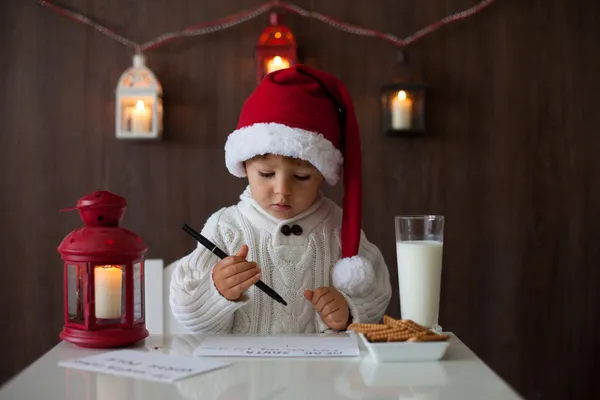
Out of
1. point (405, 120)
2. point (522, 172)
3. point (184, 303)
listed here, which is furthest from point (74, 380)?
point (522, 172)

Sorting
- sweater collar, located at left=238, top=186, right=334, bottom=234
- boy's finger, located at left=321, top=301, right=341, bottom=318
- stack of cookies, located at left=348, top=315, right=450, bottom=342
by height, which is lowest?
boy's finger, located at left=321, top=301, right=341, bottom=318

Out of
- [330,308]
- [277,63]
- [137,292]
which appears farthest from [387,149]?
[137,292]

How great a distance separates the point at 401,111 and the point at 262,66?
519 millimetres

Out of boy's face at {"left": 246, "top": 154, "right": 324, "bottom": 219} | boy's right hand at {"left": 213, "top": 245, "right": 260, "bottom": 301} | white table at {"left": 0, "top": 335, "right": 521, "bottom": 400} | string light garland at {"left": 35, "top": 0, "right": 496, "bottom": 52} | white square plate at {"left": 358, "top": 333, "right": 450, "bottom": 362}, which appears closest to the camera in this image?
white table at {"left": 0, "top": 335, "right": 521, "bottom": 400}

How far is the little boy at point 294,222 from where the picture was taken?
A: 1.49 m

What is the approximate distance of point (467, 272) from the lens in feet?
8.52

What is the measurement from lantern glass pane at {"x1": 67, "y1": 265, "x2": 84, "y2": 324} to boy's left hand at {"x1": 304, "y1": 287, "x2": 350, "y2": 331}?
442 millimetres

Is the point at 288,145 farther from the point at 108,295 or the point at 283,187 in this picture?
the point at 108,295

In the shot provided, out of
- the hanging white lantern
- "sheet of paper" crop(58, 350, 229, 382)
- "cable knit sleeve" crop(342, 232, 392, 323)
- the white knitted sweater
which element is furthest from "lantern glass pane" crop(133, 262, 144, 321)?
the hanging white lantern

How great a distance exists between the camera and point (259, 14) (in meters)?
2.57

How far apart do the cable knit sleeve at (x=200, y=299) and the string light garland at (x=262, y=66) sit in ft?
3.50

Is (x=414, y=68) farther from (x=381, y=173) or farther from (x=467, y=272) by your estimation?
(x=467, y=272)

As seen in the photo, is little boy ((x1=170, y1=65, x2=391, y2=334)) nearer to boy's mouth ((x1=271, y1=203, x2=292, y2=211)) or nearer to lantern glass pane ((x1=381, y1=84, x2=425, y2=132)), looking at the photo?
boy's mouth ((x1=271, y1=203, x2=292, y2=211))

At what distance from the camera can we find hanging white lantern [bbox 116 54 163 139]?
245 centimetres
